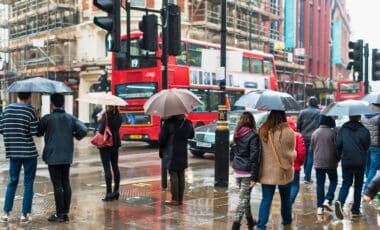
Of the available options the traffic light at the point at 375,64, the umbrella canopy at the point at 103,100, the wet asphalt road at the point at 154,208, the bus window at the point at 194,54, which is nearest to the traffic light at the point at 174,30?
the umbrella canopy at the point at 103,100

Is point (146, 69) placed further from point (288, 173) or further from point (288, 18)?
point (288, 18)

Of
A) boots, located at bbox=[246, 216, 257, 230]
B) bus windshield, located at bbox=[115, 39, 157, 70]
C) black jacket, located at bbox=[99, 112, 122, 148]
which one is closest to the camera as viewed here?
boots, located at bbox=[246, 216, 257, 230]

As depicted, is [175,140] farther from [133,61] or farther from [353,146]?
[133,61]

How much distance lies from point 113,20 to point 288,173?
14.1 ft

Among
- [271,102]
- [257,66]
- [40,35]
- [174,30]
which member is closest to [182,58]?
[257,66]

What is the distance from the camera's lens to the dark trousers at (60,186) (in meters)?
7.55

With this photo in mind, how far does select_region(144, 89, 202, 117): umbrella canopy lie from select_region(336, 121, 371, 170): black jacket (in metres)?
2.36

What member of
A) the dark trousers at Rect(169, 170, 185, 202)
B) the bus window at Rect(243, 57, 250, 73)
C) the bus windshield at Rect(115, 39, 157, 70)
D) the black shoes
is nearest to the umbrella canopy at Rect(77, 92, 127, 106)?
the dark trousers at Rect(169, 170, 185, 202)

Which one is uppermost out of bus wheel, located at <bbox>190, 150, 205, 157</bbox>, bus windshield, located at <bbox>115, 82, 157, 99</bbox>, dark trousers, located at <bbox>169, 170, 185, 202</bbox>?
bus windshield, located at <bbox>115, 82, 157, 99</bbox>

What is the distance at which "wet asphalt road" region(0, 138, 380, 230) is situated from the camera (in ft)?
24.6

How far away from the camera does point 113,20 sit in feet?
30.2

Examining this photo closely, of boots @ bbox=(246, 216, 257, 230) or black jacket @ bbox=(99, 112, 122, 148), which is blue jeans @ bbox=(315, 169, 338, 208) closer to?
boots @ bbox=(246, 216, 257, 230)

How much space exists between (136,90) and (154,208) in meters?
13.1

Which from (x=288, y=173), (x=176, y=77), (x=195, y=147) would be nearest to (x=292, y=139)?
(x=288, y=173)
